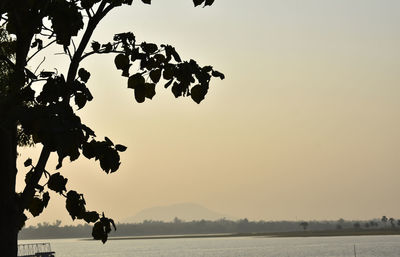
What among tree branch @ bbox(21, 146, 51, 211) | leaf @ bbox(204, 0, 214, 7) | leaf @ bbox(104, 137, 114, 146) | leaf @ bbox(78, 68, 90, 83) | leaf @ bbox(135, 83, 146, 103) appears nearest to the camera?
leaf @ bbox(104, 137, 114, 146)

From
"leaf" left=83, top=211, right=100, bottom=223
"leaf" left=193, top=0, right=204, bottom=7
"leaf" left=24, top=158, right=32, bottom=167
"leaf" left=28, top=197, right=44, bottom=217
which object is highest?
"leaf" left=193, top=0, right=204, bottom=7

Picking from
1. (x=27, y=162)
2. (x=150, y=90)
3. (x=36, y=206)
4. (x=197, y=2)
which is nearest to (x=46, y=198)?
(x=36, y=206)

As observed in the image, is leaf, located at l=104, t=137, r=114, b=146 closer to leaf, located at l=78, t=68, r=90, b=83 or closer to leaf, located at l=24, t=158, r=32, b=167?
leaf, located at l=78, t=68, r=90, b=83

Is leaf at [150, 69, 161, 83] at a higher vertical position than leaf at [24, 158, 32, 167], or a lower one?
higher

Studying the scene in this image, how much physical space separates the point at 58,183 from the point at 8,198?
470 millimetres

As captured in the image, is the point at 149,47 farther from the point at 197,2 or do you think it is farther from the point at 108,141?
the point at 108,141

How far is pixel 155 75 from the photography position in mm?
7336

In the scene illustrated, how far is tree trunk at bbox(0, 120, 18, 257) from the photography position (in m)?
7.27

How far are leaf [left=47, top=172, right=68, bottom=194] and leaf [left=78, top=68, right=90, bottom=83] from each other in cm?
97

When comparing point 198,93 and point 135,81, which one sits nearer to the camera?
point 198,93

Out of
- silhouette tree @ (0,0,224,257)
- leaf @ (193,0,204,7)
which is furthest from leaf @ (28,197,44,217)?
leaf @ (193,0,204,7)

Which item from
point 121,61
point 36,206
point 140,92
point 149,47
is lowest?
point 36,206

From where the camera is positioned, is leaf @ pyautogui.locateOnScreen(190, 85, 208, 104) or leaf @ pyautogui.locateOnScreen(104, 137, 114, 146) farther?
leaf @ pyautogui.locateOnScreen(190, 85, 208, 104)

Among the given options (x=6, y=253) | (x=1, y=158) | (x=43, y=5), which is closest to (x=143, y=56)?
(x=43, y=5)
